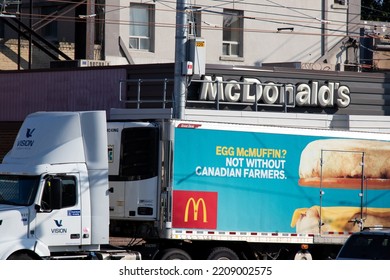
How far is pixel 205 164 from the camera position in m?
20.7

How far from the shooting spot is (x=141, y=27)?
37031 mm

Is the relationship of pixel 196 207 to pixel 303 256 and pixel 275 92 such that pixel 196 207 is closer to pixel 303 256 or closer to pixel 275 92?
pixel 303 256

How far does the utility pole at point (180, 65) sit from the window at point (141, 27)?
502 inches

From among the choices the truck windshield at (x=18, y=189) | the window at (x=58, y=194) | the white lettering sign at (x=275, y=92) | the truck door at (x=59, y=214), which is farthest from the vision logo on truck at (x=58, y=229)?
the white lettering sign at (x=275, y=92)

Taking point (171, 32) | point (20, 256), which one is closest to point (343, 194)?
point (20, 256)

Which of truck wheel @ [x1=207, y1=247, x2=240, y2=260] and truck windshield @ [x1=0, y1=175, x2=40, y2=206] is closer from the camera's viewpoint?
truck windshield @ [x1=0, y1=175, x2=40, y2=206]

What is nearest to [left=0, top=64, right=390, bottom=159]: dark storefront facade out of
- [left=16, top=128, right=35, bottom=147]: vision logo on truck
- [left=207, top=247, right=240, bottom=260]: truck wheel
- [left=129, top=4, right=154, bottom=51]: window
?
[left=207, top=247, right=240, bottom=260]: truck wheel

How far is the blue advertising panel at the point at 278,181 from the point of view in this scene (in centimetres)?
2061

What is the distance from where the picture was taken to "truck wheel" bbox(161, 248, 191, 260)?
2044 cm

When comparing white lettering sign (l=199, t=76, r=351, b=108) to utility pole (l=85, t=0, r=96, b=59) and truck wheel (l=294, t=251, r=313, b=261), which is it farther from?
utility pole (l=85, t=0, r=96, b=59)

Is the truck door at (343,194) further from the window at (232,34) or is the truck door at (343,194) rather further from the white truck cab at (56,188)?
the window at (232,34)

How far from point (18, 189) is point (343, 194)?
7565mm

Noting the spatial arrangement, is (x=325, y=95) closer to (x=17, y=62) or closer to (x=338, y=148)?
(x=338, y=148)

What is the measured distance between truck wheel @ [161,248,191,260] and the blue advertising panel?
0.61m
